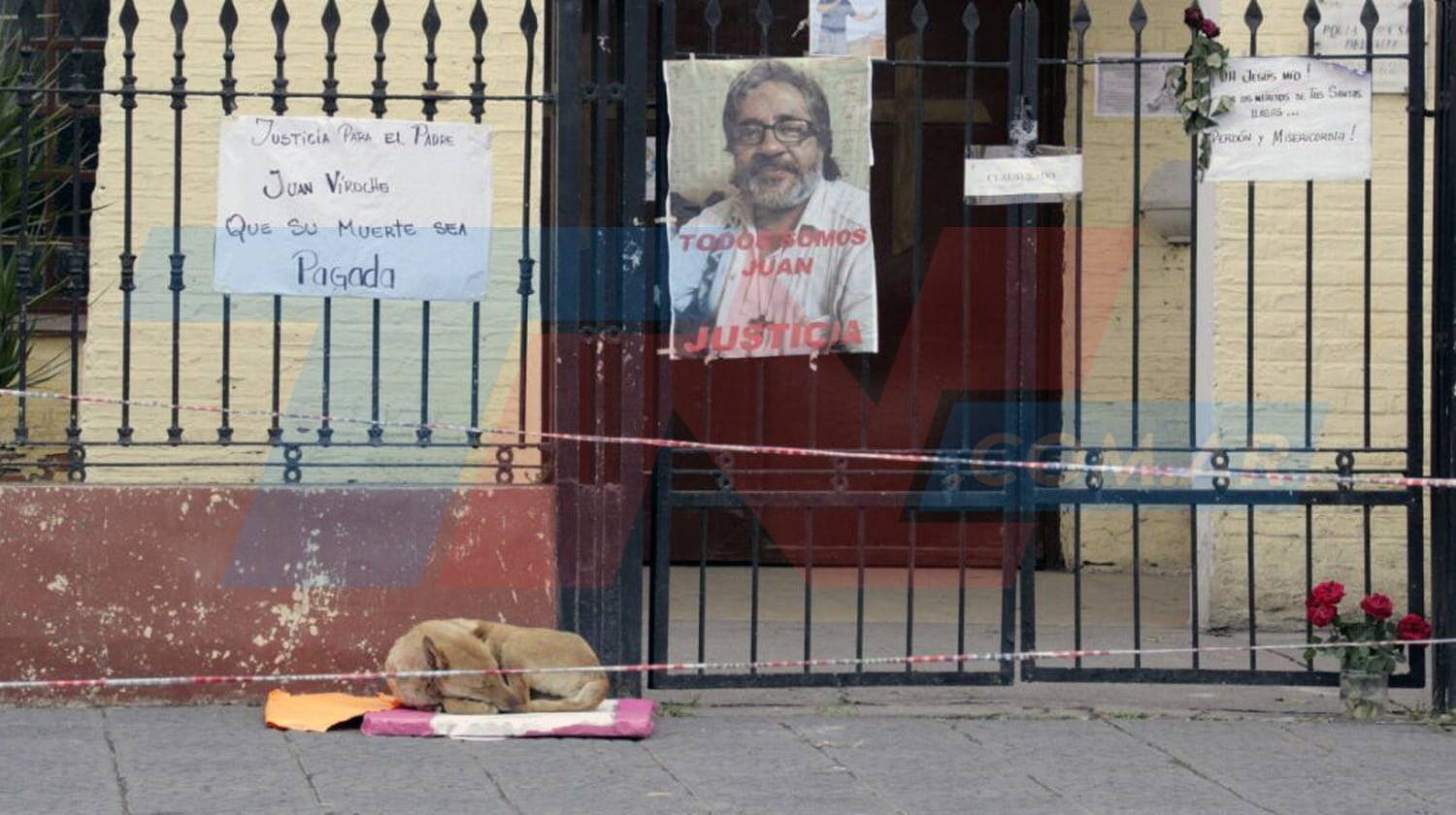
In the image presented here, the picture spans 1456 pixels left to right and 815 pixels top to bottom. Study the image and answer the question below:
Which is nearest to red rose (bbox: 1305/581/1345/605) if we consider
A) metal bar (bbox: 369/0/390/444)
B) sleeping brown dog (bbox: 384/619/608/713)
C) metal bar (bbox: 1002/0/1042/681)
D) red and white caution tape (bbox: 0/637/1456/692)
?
red and white caution tape (bbox: 0/637/1456/692)

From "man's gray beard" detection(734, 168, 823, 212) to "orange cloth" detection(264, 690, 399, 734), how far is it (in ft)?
6.99

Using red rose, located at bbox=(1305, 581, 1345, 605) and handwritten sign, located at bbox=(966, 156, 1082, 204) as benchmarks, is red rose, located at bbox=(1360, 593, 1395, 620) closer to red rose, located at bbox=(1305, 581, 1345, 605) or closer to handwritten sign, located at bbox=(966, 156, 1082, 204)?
red rose, located at bbox=(1305, 581, 1345, 605)

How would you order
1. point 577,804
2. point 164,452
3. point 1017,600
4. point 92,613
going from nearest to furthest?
point 577,804 → point 92,613 → point 1017,600 → point 164,452

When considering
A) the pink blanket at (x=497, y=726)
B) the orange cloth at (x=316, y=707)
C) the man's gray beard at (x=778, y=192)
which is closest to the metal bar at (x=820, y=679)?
the pink blanket at (x=497, y=726)

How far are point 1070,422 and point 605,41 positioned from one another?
4.21 m

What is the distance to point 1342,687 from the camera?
7.34 m

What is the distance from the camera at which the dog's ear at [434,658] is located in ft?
22.1

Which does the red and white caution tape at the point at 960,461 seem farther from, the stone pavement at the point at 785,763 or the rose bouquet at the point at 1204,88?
the rose bouquet at the point at 1204,88

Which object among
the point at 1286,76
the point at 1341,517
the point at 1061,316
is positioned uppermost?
the point at 1286,76

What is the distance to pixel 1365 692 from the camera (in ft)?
23.9

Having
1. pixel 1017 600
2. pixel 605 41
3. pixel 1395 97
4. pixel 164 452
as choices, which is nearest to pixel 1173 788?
pixel 1017 600

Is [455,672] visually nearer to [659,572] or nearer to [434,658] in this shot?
[434,658]

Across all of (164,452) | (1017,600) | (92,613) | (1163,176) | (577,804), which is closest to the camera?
(577,804)

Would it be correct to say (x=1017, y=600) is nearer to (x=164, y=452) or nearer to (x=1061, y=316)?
(x=1061, y=316)
